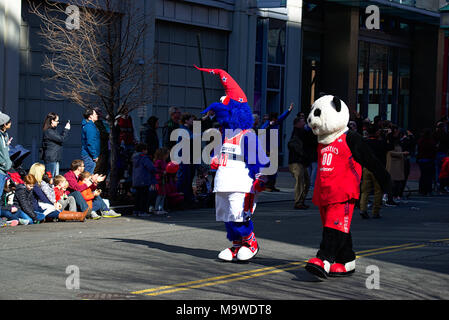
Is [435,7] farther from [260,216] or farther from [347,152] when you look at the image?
[347,152]

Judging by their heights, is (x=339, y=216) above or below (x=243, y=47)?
below

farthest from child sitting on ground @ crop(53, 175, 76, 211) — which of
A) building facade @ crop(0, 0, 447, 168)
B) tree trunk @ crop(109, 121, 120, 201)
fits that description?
building facade @ crop(0, 0, 447, 168)

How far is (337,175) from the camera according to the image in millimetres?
8828

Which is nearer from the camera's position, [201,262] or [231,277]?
[231,277]

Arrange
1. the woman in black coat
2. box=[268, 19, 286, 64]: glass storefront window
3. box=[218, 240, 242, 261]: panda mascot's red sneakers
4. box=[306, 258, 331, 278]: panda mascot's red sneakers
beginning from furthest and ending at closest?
box=[268, 19, 286, 64]: glass storefront window < the woman in black coat < box=[218, 240, 242, 261]: panda mascot's red sneakers < box=[306, 258, 331, 278]: panda mascot's red sneakers

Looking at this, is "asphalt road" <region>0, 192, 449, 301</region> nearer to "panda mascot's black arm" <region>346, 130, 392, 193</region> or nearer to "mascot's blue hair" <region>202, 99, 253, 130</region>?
"panda mascot's black arm" <region>346, 130, 392, 193</region>

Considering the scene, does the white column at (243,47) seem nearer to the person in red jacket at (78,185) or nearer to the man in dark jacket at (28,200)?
the person in red jacket at (78,185)

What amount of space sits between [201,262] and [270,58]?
19050mm

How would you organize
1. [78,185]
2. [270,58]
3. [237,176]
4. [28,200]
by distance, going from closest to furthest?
[237,176] < [28,200] < [78,185] < [270,58]

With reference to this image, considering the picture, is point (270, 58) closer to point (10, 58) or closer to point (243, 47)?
point (243, 47)

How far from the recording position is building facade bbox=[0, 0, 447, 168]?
20.5 meters

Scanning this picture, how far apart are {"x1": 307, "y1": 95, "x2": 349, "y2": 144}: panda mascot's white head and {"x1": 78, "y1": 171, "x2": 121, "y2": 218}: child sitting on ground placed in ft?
20.0

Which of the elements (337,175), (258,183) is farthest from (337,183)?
(258,183)

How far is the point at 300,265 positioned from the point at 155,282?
2.06 m
